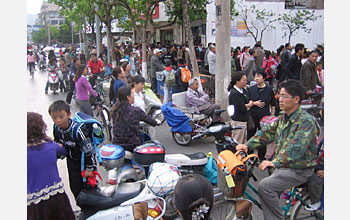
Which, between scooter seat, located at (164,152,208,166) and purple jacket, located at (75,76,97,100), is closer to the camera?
scooter seat, located at (164,152,208,166)

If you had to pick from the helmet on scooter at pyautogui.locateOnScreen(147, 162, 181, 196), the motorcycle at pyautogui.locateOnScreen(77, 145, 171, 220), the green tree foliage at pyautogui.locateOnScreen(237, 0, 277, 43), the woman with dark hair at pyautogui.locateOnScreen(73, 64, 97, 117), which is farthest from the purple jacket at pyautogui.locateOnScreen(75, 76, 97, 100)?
the green tree foliage at pyautogui.locateOnScreen(237, 0, 277, 43)

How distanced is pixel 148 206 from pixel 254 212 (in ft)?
4.92

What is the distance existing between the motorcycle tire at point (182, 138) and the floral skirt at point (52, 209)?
3957mm

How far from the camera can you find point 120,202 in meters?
3.12

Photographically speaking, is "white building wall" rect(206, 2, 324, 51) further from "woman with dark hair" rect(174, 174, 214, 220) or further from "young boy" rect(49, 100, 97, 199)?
"woman with dark hair" rect(174, 174, 214, 220)

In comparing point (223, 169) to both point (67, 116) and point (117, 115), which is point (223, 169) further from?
point (117, 115)

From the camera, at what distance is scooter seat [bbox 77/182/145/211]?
3064 millimetres

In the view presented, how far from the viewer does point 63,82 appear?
14.3 metres

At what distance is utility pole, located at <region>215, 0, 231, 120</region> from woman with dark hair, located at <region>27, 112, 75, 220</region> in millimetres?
5556

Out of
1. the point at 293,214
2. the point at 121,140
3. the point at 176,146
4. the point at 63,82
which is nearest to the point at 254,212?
the point at 293,214

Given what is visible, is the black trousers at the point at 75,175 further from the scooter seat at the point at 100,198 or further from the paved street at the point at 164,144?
the paved street at the point at 164,144

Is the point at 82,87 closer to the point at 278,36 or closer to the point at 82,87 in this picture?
the point at 82,87

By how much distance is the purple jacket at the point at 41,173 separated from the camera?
2512 millimetres

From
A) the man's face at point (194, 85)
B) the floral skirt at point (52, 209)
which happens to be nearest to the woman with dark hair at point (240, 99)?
the man's face at point (194, 85)
